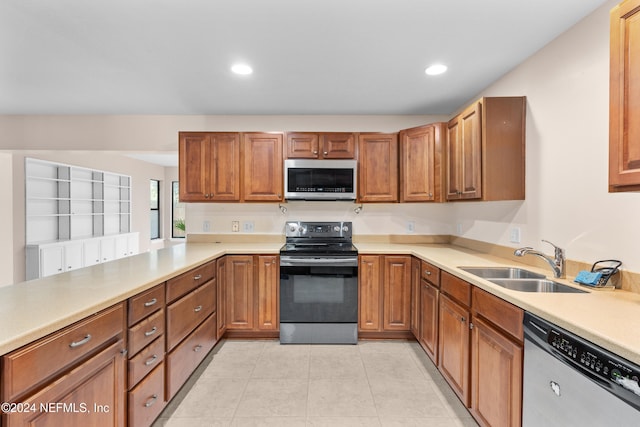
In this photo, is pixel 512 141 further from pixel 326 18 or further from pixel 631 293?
pixel 326 18

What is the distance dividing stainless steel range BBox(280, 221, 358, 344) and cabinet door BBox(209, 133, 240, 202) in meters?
0.94

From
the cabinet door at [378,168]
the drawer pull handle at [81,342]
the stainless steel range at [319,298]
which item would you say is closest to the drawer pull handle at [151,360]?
the drawer pull handle at [81,342]

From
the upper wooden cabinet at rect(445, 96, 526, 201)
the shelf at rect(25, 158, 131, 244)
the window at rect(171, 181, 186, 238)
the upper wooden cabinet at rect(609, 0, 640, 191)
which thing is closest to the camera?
the upper wooden cabinet at rect(609, 0, 640, 191)

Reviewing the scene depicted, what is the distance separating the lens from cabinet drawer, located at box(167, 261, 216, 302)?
1952mm

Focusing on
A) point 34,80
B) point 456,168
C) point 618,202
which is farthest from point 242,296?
point 618,202

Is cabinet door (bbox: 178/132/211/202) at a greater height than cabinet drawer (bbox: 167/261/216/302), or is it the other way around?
cabinet door (bbox: 178/132/211/202)

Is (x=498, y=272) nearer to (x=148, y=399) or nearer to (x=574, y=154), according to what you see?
(x=574, y=154)

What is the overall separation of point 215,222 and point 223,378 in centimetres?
176

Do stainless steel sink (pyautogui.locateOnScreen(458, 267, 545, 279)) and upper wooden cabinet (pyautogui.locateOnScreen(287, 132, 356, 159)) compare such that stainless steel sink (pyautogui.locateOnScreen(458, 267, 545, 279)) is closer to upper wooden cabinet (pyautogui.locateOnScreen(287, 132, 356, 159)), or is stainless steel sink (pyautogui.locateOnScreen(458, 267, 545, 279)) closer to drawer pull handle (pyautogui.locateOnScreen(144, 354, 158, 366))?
upper wooden cabinet (pyautogui.locateOnScreen(287, 132, 356, 159))

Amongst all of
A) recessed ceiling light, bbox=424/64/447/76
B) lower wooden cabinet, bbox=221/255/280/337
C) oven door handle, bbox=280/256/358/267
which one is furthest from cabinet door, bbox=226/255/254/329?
recessed ceiling light, bbox=424/64/447/76

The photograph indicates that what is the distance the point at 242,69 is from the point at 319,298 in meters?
2.12

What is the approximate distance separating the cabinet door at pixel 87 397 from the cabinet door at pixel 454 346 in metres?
1.90

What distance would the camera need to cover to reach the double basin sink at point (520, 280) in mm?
1712

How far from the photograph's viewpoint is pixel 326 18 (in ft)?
5.71
